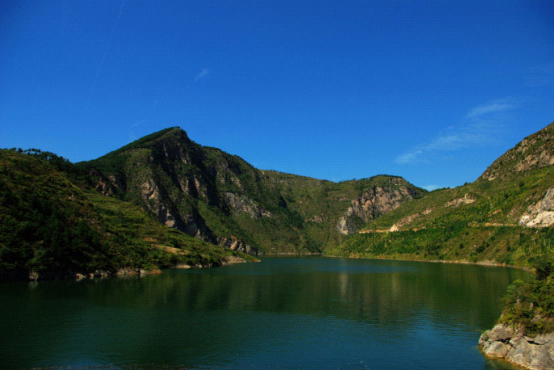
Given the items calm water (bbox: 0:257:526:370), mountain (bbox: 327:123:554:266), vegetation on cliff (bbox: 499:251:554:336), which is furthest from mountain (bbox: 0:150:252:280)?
mountain (bbox: 327:123:554:266)

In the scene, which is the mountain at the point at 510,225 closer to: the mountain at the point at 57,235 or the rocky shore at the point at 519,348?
the rocky shore at the point at 519,348

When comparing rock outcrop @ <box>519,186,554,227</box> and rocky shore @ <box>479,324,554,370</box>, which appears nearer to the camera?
rocky shore @ <box>479,324,554,370</box>

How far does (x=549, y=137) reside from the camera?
198000 mm

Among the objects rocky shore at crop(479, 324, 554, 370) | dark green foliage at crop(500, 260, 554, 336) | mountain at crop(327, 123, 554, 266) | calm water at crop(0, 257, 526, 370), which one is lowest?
calm water at crop(0, 257, 526, 370)

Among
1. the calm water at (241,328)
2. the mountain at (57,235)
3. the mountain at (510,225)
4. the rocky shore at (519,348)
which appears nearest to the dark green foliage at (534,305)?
the rocky shore at (519,348)

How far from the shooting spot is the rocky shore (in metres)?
28.2

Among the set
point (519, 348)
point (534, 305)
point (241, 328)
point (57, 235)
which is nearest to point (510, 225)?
point (534, 305)

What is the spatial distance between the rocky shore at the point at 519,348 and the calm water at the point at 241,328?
4.41ft

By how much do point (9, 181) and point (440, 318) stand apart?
297 feet

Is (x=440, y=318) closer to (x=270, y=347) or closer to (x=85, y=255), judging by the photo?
(x=270, y=347)

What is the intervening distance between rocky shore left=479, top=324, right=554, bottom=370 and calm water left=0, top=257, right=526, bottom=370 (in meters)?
1.35

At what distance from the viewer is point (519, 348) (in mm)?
30234

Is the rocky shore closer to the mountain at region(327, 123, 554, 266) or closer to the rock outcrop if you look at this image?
the mountain at region(327, 123, 554, 266)

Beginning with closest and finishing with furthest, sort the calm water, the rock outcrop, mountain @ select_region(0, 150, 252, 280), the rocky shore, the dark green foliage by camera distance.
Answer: the rocky shore, the dark green foliage, the calm water, mountain @ select_region(0, 150, 252, 280), the rock outcrop
